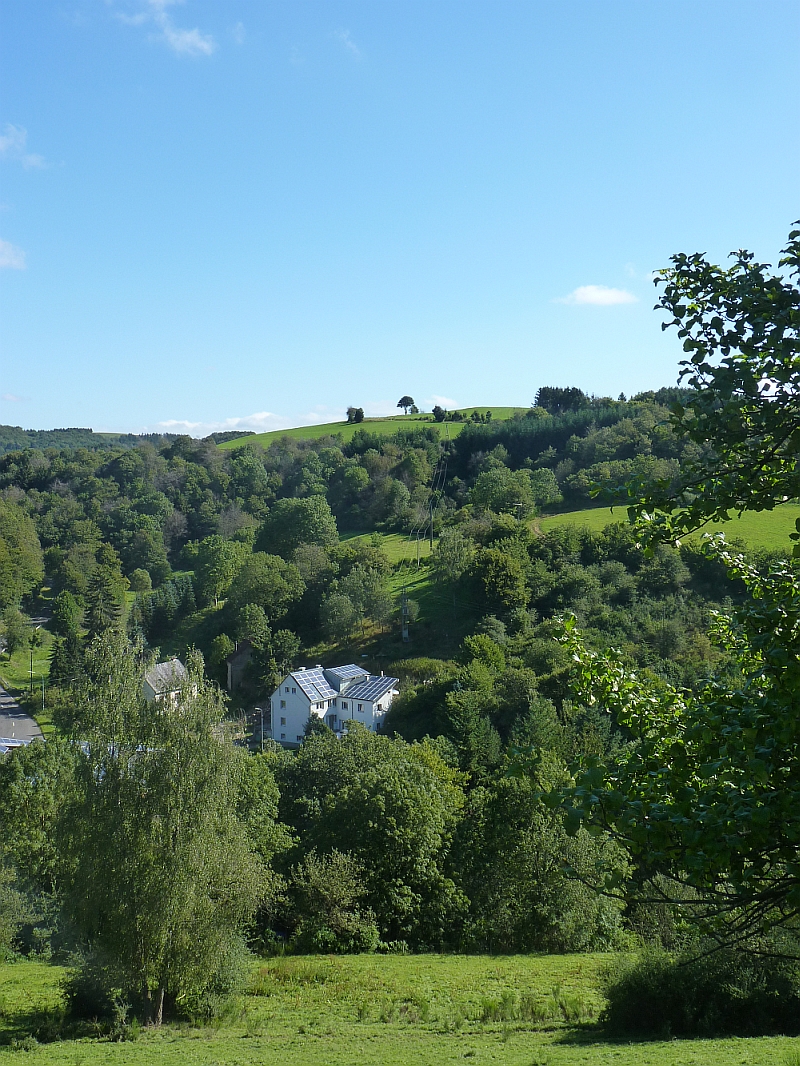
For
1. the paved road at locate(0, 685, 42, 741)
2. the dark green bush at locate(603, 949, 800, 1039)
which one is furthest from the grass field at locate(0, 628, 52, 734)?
the dark green bush at locate(603, 949, 800, 1039)

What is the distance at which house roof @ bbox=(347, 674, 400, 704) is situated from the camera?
47844 millimetres

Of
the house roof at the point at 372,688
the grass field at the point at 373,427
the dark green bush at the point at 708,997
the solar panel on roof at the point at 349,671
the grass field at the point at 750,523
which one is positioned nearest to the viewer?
the dark green bush at the point at 708,997

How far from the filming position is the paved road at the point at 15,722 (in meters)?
51.5

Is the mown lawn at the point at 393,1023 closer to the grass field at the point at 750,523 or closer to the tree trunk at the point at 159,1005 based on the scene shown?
the tree trunk at the point at 159,1005

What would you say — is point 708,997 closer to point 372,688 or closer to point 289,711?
point 372,688

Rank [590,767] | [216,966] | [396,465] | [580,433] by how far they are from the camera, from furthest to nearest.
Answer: [396,465] → [580,433] → [216,966] → [590,767]

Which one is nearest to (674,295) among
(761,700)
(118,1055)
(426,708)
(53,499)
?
(761,700)

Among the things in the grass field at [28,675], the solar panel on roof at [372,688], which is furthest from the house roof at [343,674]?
the grass field at [28,675]

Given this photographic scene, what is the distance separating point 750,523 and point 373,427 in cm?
7903

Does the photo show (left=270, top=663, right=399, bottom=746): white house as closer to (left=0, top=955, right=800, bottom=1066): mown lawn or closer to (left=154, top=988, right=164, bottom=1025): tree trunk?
(left=0, top=955, right=800, bottom=1066): mown lawn

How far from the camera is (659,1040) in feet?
48.1

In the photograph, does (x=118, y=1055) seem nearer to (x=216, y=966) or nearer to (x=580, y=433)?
(x=216, y=966)

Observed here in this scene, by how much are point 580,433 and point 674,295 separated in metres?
93.6

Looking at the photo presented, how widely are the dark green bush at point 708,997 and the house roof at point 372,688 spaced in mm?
32090
